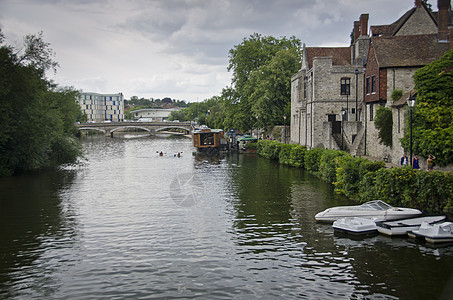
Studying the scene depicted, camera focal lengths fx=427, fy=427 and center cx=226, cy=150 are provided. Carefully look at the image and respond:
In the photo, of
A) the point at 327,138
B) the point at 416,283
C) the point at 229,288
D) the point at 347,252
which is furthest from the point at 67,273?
the point at 327,138

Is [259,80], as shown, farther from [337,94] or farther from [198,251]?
[198,251]

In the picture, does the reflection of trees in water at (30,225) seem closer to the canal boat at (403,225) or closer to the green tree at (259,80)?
the canal boat at (403,225)

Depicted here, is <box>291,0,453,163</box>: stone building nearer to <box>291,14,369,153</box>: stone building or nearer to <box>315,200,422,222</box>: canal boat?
<box>291,14,369,153</box>: stone building

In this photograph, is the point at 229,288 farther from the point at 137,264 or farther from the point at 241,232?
the point at 241,232

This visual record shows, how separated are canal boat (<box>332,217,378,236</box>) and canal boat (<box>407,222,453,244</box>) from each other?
2.12m

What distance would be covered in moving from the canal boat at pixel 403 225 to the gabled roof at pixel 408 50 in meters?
20.1

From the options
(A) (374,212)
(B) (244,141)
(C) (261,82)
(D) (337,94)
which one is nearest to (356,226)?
(A) (374,212)

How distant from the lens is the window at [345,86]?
158 feet

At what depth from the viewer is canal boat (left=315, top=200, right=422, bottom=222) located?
21781 millimetres

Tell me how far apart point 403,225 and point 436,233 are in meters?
1.85

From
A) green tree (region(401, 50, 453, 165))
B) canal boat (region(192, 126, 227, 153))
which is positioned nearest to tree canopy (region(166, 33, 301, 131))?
canal boat (region(192, 126, 227, 153))

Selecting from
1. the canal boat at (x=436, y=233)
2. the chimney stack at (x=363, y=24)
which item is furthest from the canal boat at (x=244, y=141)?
the canal boat at (x=436, y=233)

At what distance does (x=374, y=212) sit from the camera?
72.7 feet

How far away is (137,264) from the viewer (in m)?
17.1
